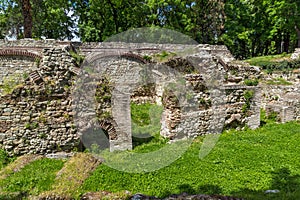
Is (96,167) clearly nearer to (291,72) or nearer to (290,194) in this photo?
(290,194)

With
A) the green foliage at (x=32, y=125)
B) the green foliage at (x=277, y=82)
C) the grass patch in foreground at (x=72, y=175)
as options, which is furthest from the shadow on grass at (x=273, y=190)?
the green foliage at (x=277, y=82)

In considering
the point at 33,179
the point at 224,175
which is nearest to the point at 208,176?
the point at 224,175

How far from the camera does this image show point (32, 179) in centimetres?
454

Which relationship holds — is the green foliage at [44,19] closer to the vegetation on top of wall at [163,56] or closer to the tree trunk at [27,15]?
the tree trunk at [27,15]

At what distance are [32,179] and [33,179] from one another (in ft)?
0.06

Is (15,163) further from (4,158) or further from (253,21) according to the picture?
(253,21)

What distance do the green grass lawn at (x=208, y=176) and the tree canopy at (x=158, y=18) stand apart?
17163mm

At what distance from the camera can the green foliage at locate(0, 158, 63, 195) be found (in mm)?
4188

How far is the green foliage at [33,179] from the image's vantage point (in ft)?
13.7

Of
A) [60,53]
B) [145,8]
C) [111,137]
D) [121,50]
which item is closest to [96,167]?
[111,137]

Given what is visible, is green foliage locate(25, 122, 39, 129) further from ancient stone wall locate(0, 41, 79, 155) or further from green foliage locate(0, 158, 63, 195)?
green foliage locate(0, 158, 63, 195)

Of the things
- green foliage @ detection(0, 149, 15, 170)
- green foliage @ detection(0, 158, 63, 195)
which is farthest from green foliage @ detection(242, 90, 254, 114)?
green foliage @ detection(0, 149, 15, 170)

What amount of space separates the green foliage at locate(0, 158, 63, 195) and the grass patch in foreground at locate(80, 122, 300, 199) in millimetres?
767

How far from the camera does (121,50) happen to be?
13766mm
